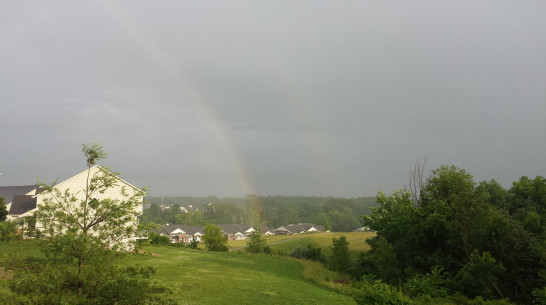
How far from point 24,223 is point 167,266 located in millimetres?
20802

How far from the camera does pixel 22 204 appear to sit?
3816 cm

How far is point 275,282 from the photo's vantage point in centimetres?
2233

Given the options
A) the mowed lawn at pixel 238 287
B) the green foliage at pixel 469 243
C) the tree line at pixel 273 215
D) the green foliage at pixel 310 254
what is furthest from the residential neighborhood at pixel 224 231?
the green foliage at pixel 469 243

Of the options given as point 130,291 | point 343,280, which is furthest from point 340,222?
point 130,291

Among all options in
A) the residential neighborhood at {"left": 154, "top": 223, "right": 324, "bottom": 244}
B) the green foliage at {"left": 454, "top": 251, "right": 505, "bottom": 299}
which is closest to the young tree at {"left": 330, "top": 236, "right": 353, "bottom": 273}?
the green foliage at {"left": 454, "top": 251, "right": 505, "bottom": 299}

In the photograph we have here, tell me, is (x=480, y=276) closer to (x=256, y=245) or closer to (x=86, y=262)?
(x=86, y=262)

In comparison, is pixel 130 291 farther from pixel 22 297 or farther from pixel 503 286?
pixel 503 286

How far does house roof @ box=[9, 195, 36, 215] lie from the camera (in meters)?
37.2

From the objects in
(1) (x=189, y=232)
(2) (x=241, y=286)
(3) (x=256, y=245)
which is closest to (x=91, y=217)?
(2) (x=241, y=286)

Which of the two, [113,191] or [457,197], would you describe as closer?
[457,197]

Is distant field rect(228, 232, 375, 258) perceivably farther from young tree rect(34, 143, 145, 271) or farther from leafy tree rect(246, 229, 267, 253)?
young tree rect(34, 143, 145, 271)

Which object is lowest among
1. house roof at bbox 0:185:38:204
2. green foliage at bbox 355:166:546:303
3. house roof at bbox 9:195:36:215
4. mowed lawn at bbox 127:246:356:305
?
mowed lawn at bbox 127:246:356:305

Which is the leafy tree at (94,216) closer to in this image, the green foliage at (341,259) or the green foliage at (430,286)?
the green foliage at (430,286)

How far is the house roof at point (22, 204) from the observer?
3719cm
